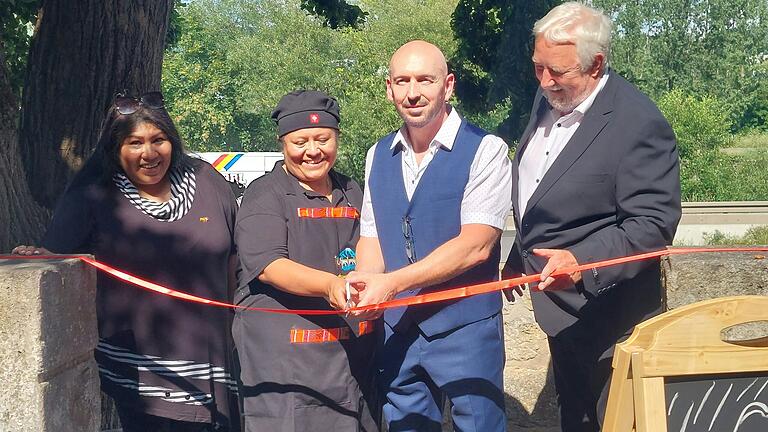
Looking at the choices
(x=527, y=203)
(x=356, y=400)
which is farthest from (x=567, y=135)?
(x=356, y=400)

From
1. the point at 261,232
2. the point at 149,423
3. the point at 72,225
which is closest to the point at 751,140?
the point at 261,232

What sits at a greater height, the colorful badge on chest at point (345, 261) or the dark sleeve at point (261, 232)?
the dark sleeve at point (261, 232)

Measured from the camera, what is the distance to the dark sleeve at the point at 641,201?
3254mm

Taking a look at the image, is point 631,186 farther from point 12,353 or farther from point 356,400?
point 12,353

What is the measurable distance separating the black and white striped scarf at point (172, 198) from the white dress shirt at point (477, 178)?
0.70 metres

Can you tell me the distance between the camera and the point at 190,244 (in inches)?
145

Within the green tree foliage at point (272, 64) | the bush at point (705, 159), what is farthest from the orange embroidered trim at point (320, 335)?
the green tree foliage at point (272, 64)

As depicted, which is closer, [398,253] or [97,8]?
[398,253]

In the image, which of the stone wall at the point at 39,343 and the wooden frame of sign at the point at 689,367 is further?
the stone wall at the point at 39,343

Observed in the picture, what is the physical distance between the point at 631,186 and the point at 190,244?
5.39ft

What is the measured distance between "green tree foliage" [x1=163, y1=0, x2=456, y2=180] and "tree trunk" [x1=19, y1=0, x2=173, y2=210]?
3124cm

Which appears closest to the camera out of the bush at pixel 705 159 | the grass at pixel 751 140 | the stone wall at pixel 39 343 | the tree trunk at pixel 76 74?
the stone wall at pixel 39 343

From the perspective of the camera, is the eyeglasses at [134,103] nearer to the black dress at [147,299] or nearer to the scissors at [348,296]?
the black dress at [147,299]

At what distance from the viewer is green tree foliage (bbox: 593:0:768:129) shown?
5744 centimetres
